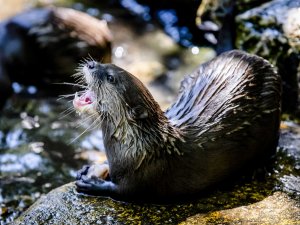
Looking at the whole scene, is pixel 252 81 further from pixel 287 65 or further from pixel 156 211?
pixel 287 65

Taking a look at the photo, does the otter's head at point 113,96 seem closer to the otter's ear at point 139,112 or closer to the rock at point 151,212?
the otter's ear at point 139,112

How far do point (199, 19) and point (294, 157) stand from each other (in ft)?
9.44

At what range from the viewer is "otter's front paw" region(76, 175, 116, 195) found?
2.82 m

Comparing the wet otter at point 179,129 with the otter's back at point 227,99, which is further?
the otter's back at point 227,99

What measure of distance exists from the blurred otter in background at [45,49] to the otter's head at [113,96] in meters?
2.55

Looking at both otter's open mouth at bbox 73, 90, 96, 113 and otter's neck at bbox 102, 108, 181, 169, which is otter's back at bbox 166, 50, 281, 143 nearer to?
otter's neck at bbox 102, 108, 181, 169

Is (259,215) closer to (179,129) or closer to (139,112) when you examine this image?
(179,129)

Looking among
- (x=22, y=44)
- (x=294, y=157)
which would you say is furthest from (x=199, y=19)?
(x=294, y=157)

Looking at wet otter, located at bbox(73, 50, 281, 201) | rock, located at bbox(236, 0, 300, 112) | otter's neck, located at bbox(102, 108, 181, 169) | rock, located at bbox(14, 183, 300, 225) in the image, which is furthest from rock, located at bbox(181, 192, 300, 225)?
rock, located at bbox(236, 0, 300, 112)

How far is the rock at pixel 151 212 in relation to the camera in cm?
260

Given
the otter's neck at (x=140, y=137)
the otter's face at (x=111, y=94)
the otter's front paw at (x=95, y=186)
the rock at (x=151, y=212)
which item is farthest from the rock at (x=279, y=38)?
the otter's front paw at (x=95, y=186)

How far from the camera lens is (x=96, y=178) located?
9.50ft

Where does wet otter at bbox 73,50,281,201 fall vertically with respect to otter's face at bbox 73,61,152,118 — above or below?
below

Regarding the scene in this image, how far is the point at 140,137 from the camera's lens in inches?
107
